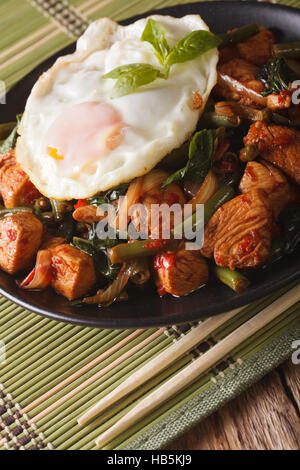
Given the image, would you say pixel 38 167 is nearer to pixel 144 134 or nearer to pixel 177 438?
pixel 144 134

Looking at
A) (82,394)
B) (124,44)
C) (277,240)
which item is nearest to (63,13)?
(124,44)

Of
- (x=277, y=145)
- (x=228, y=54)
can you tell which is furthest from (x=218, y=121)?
(x=228, y=54)

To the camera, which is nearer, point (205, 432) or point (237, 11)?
point (205, 432)

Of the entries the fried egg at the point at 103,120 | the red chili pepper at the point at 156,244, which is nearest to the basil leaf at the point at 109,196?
the fried egg at the point at 103,120

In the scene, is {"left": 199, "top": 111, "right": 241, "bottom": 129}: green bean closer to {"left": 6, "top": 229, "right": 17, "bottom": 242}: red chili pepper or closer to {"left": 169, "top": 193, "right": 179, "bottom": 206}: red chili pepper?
{"left": 169, "top": 193, "right": 179, "bottom": 206}: red chili pepper

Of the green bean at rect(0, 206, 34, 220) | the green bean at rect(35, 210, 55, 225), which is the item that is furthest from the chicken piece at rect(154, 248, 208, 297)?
the green bean at rect(0, 206, 34, 220)
